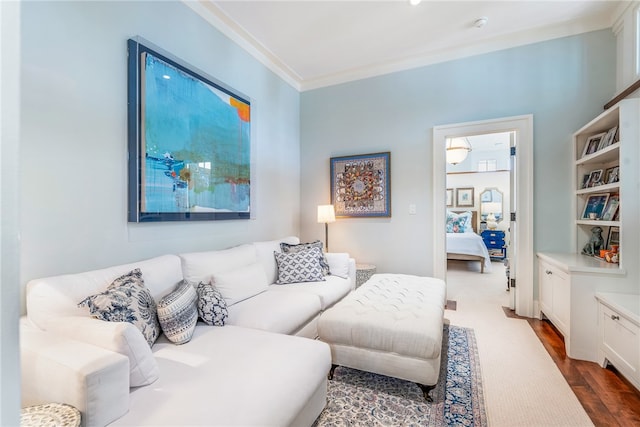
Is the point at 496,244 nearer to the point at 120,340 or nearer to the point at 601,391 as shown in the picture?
the point at 601,391

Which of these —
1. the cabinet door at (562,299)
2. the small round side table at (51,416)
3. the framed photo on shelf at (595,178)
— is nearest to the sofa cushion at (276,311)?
the small round side table at (51,416)

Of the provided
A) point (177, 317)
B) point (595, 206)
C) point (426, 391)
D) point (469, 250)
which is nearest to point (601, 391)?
point (426, 391)

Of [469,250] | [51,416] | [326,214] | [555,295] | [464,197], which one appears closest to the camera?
[51,416]

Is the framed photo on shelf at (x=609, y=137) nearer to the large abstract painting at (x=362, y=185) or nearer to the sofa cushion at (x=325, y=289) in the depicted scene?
the large abstract painting at (x=362, y=185)

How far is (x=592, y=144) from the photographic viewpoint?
2797 mm

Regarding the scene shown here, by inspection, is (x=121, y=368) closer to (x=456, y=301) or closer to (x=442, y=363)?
(x=442, y=363)

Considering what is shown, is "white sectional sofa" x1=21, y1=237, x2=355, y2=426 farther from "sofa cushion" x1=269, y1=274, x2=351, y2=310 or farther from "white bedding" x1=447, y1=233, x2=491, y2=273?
"white bedding" x1=447, y1=233, x2=491, y2=273

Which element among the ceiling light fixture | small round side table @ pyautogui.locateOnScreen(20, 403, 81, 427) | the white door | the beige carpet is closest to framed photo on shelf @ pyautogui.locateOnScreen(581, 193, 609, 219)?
the white door

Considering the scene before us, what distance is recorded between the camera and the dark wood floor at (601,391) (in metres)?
1.58

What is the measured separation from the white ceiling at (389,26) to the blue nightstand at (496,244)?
489 cm

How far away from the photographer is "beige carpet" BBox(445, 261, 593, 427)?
1593mm

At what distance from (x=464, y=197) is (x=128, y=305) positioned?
789 centimetres

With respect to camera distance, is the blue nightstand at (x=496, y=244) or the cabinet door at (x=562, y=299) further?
the blue nightstand at (x=496, y=244)

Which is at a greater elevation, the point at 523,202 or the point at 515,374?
the point at 523,202
